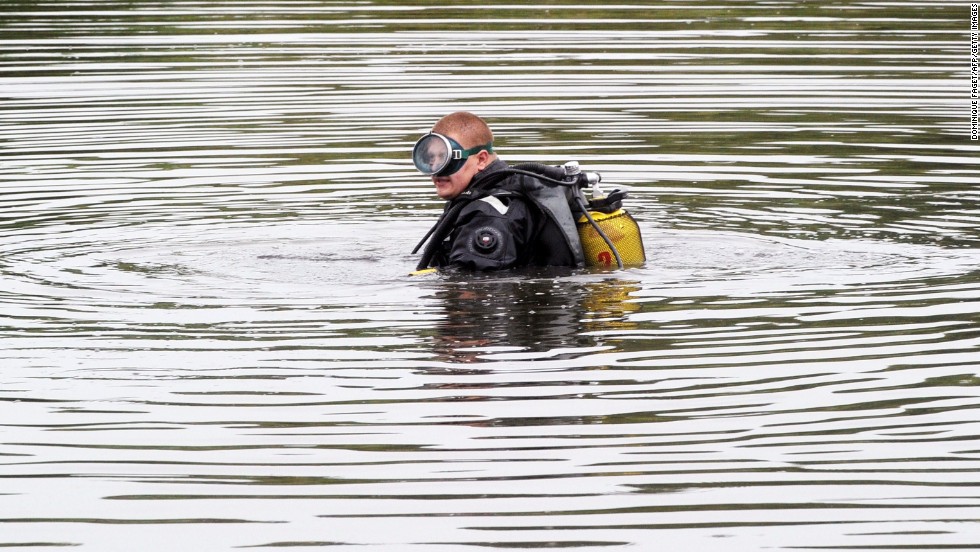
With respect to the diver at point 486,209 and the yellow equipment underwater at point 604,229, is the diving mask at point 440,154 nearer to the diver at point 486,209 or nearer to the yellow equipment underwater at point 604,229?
the diver at point 486,209

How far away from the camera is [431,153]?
8352 mm

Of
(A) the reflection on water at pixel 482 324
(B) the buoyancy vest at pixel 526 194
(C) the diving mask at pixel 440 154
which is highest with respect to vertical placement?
(C) the diving mask at pixel 440 154

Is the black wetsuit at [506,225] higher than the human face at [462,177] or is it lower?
lower

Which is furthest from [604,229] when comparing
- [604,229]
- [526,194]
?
[526,194]

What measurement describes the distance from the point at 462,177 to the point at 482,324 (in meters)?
1.05

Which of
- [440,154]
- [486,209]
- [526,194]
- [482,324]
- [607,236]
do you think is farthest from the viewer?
[607,236]

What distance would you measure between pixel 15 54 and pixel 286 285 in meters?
10.6

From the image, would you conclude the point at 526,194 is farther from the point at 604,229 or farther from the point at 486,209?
the point at 604,229

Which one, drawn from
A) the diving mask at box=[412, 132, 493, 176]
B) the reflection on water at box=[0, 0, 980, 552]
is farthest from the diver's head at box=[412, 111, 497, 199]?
the reflection on water at box=[0, 0, 980, 552]

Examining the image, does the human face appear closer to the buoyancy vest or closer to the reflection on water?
the buoyancy vest

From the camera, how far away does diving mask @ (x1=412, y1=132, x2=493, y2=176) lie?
8281 mm

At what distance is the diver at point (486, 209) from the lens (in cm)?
812

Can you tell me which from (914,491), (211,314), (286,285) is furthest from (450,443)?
(286,285)

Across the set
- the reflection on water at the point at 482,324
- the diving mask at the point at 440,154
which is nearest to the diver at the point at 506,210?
the diving mask at the point at 440,154
